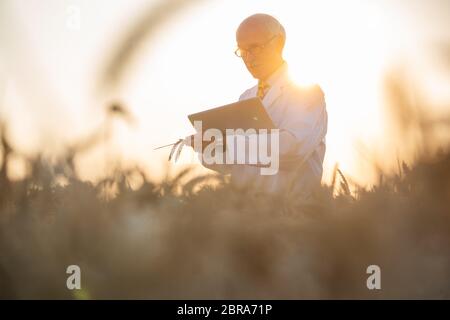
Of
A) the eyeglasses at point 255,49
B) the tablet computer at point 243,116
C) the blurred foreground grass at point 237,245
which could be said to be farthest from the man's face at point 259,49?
the blurred foreground grass at point 237,245

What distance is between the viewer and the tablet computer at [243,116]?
237cm

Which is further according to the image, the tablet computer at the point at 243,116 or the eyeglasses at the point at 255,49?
the eyeglasses at the point at 255,49

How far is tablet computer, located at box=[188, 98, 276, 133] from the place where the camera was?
237cm

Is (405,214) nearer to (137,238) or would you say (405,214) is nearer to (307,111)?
(137,238)

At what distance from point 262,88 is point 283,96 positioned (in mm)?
177

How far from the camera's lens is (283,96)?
396cm

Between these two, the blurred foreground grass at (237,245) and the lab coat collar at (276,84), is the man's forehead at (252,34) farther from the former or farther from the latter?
the blurred foreground grass at (237,245)

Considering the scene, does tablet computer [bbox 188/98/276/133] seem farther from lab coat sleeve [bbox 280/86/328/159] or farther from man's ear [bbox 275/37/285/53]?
man's ear [bbox 275/37/285/53]

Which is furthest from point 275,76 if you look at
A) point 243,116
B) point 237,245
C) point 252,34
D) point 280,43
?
point 237,245

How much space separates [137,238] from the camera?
0.82m

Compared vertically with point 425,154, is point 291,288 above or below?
below

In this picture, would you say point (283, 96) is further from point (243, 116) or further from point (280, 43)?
point (243, 116)
